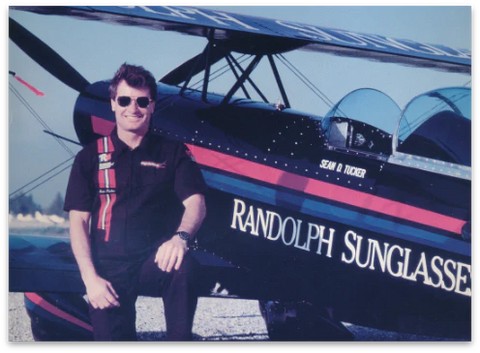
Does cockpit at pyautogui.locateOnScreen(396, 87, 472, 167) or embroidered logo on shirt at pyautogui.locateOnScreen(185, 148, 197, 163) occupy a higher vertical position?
cockpit at pyautogui.locateOnScreen(396, 87, 472, 167)

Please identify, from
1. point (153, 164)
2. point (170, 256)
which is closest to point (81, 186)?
point (153, 164)

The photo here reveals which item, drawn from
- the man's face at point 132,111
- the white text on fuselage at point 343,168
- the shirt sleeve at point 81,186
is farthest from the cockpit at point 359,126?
the shirt sleeve at point 81,186

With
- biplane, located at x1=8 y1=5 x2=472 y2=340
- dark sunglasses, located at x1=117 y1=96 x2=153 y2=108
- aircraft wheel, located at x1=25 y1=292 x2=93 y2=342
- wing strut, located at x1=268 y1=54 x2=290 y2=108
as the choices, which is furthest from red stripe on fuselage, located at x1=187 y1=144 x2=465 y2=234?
aircraft wheel, located at x1=25 y1=292 x2=93 y2=342

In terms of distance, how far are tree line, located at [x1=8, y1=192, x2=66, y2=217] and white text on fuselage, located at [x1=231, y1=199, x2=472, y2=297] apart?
1.19 metres

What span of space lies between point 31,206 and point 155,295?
123 centimetres

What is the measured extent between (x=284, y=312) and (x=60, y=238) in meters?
1.87

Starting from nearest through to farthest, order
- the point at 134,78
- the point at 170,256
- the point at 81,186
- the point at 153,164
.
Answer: the point at 170,256 < the point at 81,186 < the point at 153,164 < the point at 134,78

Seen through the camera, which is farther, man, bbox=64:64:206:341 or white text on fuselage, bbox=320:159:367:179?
white text on fuselage, bbox=320:159:367:179

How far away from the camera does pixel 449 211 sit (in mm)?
3314

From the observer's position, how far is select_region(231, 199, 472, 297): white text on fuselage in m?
3.40

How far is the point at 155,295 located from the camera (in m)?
3.13

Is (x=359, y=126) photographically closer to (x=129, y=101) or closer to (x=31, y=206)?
(x=129, y=101)

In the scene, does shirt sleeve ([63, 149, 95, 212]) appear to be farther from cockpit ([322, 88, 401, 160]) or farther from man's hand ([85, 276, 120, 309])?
cockpit ([322, 88, 401, 160])

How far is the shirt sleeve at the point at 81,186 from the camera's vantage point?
125 inches
